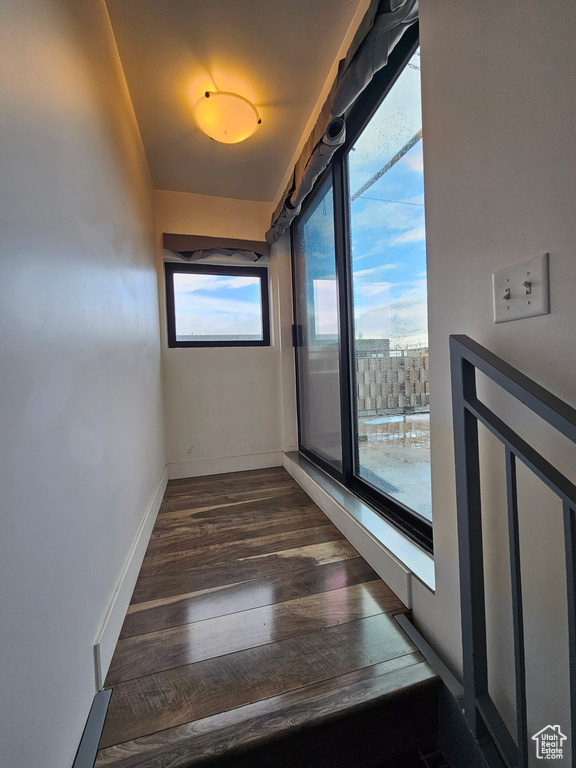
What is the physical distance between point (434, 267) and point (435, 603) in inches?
40.7

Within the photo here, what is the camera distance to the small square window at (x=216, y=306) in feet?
8.80

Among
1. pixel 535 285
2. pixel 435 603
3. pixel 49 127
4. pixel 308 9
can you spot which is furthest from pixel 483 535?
pixel 308 9

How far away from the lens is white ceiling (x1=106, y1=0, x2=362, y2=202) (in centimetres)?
129

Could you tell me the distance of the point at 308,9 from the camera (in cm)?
129

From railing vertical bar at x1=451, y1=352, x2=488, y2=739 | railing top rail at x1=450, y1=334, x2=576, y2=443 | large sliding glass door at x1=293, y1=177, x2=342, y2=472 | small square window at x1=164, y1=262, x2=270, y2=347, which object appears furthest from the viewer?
small square window at x1=164, y1=262, x2=270, y2=347

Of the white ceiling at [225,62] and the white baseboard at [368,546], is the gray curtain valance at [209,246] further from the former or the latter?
the white baseboard at [368,546]

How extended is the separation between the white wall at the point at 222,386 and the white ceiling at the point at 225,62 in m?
0.47

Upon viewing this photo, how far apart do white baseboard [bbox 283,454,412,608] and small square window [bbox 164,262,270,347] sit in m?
1.51

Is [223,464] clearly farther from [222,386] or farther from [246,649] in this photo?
[246,649]

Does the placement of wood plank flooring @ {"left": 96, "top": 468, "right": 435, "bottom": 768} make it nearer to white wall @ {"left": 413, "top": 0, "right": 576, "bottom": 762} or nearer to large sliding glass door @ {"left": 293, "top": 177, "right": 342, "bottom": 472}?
white wall @ {"left": 413, "top": 0, "right": 576, "bottom": 762}

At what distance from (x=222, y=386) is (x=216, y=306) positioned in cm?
75

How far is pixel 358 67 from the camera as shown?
1.12m

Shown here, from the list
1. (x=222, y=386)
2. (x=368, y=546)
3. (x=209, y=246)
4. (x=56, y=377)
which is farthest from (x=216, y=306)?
(x=368, y=546)

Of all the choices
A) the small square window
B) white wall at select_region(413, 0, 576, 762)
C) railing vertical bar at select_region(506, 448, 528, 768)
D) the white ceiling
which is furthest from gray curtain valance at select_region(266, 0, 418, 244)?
railing vertical bar at select_region(506, 448, 528, 768)
